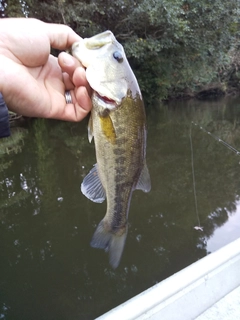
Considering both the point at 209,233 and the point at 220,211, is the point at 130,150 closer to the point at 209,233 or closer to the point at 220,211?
the point at 209,233

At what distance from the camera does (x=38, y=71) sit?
1886 millimetres

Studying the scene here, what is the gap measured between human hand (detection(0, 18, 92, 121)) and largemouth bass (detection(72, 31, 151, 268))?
11cm

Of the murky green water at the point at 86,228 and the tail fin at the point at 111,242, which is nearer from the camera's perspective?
the tail fin at the point at 111,242

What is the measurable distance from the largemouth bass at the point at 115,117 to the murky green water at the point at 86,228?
2054 mm

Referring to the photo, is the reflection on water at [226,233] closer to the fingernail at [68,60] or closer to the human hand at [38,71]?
the human hand at [38,71]

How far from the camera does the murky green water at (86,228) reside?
346 centimetres

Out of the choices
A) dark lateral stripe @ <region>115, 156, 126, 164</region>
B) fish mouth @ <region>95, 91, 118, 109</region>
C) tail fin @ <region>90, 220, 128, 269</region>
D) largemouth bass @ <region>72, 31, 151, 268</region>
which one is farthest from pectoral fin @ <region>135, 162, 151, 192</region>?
fish mouth @ <region>95, 91, 118, 109</region>

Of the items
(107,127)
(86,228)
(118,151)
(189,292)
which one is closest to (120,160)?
(118,151)

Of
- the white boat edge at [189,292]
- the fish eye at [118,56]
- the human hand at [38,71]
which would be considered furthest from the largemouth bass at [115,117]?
the white boat edge at [189,292]

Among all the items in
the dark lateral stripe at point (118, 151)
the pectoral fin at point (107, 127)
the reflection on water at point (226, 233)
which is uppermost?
the pectoral fin at point (107, 127)

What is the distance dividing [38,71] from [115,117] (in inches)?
25.8

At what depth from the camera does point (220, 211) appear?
5.35 metres

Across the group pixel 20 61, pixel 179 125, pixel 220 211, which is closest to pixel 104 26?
pixel 179 125

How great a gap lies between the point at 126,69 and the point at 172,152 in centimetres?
728
